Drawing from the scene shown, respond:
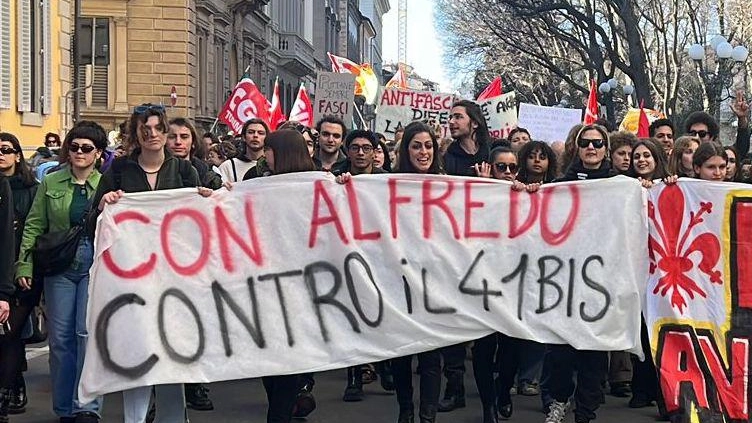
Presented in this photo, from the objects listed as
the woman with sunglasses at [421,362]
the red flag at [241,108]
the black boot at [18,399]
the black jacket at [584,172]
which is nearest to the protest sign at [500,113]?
the red flag at [241,108]

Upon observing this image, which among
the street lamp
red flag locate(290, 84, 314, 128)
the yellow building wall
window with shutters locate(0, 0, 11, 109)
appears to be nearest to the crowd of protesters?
red flag locate(290, 84, 314, 128)

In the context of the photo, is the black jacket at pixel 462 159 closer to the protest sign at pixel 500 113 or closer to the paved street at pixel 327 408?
the paved street at pixel 327 408

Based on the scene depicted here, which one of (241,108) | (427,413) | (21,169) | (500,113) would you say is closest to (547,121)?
(500,113)

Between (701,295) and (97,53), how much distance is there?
26.6 metres

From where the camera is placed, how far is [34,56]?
20156 millimetres

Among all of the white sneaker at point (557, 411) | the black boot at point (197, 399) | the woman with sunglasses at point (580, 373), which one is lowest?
the black boot at point (197, 399)

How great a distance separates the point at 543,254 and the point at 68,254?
2508 mm

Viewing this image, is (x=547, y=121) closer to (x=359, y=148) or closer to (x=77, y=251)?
(x=359, y=148)

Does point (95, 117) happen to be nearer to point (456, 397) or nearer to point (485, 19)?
point (485, 19)

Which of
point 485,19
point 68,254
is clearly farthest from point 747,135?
point 485,19

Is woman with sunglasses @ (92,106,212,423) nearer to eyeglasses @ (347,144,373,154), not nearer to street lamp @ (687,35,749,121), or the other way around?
eyeglasses @ (347,144,373,154)

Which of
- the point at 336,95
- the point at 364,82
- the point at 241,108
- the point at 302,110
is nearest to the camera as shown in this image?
the point at 336,95

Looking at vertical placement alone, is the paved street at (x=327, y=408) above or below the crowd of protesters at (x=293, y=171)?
below

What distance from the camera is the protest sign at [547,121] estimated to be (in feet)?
53.2
